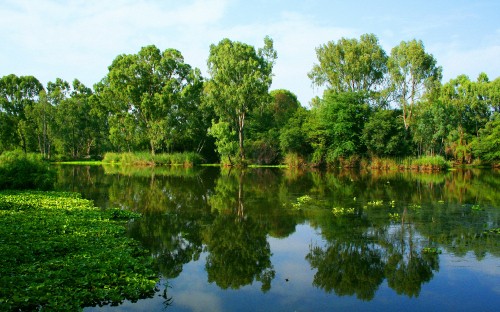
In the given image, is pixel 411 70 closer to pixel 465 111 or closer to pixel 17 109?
pixel 465 111

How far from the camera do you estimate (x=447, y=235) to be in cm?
1318

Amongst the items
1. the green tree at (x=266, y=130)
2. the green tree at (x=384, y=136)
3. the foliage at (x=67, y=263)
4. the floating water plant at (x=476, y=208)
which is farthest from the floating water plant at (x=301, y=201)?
the green tree at (x=266, y=130)

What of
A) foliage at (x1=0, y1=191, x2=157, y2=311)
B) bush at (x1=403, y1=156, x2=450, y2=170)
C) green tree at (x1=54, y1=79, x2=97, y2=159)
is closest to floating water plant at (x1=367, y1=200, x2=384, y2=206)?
foliage at (x1=0, y1=191, x2=157, y2=311)

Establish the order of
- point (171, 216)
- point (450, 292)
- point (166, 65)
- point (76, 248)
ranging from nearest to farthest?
point (450, 292) → point (76, 248) → point (171, 216) → point (166, 65)

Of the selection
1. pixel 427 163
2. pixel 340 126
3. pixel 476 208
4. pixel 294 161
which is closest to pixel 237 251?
pixel 476 208

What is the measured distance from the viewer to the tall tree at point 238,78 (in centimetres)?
5303

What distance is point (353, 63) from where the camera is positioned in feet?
188

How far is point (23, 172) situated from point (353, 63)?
155 feet

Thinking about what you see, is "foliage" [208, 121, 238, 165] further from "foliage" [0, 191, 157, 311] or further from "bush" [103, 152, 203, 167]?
"foliage" [0, 191, 157, 311]

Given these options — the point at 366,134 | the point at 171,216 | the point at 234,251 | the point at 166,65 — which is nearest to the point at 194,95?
the point at 166,65

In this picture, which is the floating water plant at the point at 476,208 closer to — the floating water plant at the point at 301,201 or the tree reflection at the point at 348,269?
the floating water plant at the point at 301,201

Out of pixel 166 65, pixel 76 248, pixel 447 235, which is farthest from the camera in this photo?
pixel 166 65

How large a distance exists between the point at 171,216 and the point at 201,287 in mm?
8014

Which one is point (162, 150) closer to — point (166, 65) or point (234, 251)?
point (166, 65)
